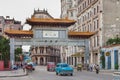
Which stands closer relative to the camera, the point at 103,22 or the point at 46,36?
the point at 46,36

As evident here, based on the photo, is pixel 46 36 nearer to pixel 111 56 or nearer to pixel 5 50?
pixel 111 56

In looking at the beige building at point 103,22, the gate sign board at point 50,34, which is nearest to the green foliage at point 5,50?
the gate sign board at point 50,34

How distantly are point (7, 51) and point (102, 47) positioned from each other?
18.0m

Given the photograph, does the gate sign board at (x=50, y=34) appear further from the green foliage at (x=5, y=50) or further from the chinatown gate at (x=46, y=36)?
the green foliage at (x=5, y=50)

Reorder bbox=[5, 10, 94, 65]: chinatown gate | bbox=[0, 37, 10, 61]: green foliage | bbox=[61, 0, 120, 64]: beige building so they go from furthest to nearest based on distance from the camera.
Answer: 1. bbox=[61, 0, 120, 64]: beige building
2. bbox=[0, 37, 10, 61]: green foliage
3. bbox=[5, 10, 94, 65]: chinatown gate

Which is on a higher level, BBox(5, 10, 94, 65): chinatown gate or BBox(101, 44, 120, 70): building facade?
BBox(5, 10, 94, 65): chinatown gate

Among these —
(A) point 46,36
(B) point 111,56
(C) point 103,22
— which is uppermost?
(C) point 103,22

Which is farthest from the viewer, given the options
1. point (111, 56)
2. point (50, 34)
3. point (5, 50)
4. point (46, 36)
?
point (5, 50)

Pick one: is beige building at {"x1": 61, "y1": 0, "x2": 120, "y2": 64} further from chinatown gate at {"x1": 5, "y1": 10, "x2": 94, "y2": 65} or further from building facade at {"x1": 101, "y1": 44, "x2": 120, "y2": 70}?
chinatown gate at {"x1": 5, "y1": 10, "x2": 94, "y2": 65}

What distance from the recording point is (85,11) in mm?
83375

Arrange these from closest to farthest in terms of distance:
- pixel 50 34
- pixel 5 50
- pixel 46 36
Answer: pixel 46 36
pixel 50 34
pixel 5 50

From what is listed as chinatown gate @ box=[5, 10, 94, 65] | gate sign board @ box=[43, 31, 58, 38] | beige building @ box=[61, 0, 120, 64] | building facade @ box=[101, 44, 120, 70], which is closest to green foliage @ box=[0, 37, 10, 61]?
chinatown gate @ box=[5, 10, 94, 65]

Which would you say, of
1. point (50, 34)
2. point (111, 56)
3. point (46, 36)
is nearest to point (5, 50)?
point (46, 36)

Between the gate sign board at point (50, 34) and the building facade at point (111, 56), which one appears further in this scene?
the gate sign board at point (50, 34)
